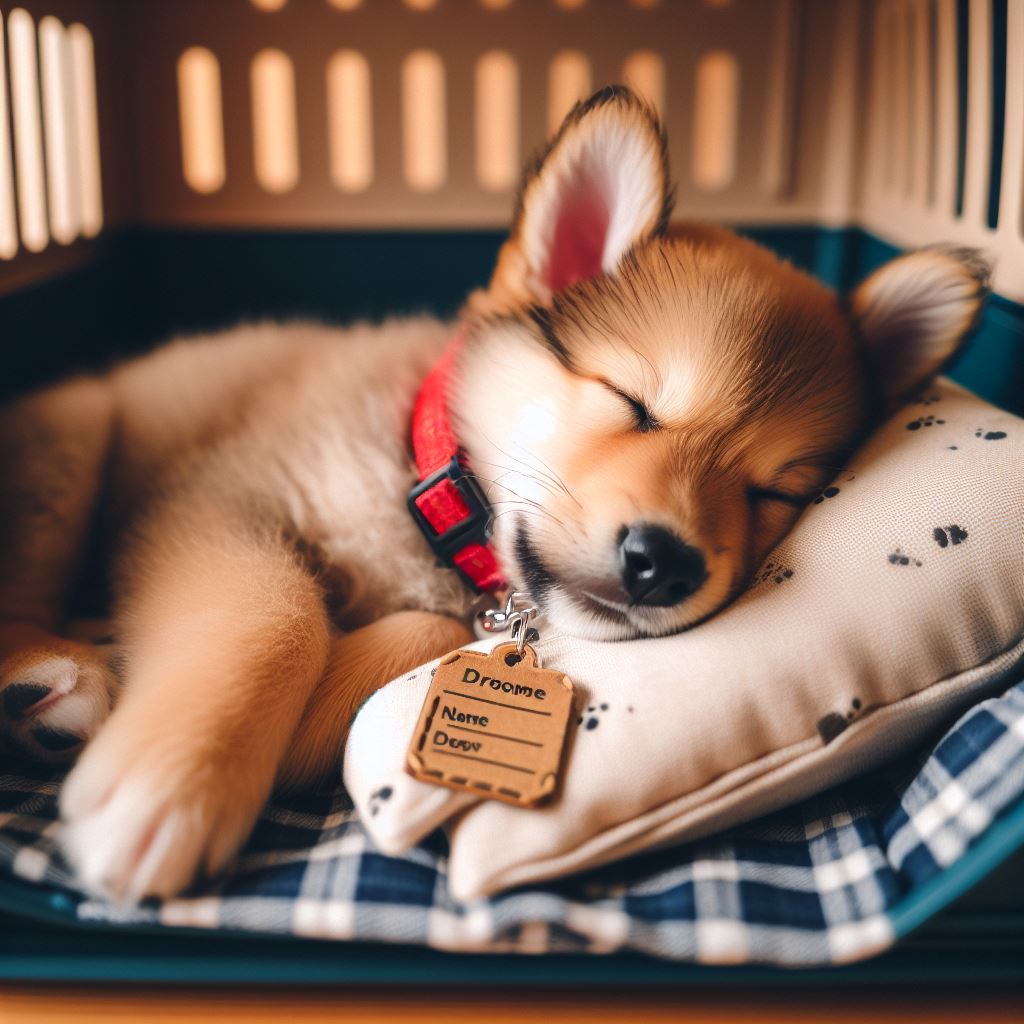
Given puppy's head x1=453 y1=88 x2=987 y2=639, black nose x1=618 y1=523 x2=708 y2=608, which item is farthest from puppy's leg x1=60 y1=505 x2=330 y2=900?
black nose x1=618 y1=523 x2=708 y2=608

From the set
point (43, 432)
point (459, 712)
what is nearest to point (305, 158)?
point (43, 432)

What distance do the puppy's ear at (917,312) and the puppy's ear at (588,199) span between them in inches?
17.1

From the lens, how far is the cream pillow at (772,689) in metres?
1.21

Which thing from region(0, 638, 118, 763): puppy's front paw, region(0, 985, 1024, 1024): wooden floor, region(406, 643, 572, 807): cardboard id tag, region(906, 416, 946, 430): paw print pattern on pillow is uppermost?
region(906, 416, 946, 430): paw print pattern on pillow

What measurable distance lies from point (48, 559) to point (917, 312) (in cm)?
170

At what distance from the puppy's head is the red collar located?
0.04m

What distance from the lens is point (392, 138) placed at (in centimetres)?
A: 272

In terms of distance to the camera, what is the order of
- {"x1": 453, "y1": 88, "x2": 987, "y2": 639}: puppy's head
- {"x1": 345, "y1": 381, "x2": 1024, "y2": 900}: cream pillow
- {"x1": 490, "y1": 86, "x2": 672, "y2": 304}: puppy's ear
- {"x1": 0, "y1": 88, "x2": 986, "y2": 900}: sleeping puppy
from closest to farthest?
{"x1": 345, "y1": 381, "x2": 1024, "y2": 900}: cream pillow, {"x1": 0, "y1": 88, "x2": 986, "y2": 900}: sleeping puppy, {"x1": 453, "y1": 88, "x2": 987, "y2": 639}: puppy's head, {"x1": 490, "y1": 86, "x2": 672, "y2": 304}: puppy's ear

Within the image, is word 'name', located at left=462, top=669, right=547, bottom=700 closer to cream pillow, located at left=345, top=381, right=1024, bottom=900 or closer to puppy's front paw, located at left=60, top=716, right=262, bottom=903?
cream pillow, located at left=345, top=381, right=1024, bottom=900

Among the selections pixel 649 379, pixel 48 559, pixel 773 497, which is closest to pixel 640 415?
pixel 649 379

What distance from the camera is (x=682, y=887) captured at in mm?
1202

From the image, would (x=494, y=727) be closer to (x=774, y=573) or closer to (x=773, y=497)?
(x=774, y=573)

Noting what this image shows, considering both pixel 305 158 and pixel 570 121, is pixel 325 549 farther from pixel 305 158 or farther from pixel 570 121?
pixel 305 158

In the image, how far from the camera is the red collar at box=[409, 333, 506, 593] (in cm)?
166
